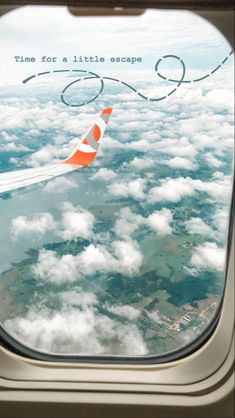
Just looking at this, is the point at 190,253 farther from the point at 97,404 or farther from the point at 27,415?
the point at 27,415

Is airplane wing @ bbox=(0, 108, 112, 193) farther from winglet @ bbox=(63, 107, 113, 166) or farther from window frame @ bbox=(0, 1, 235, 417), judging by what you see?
window frame @ bbox=(0, 1, 235, 417)

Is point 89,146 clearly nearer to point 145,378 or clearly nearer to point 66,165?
point 66,165

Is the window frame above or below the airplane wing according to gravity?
below


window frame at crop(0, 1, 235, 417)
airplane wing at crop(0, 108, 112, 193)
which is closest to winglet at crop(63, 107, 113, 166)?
airplane wing at crop(0, 108, 112, 193)

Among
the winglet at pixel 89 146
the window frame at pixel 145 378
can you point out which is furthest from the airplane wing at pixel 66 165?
the window frame at pixel 145 378

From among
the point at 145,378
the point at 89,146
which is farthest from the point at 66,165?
the point at 145,378

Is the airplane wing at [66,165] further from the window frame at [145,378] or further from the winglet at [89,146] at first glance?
the window frame at [145,378]
